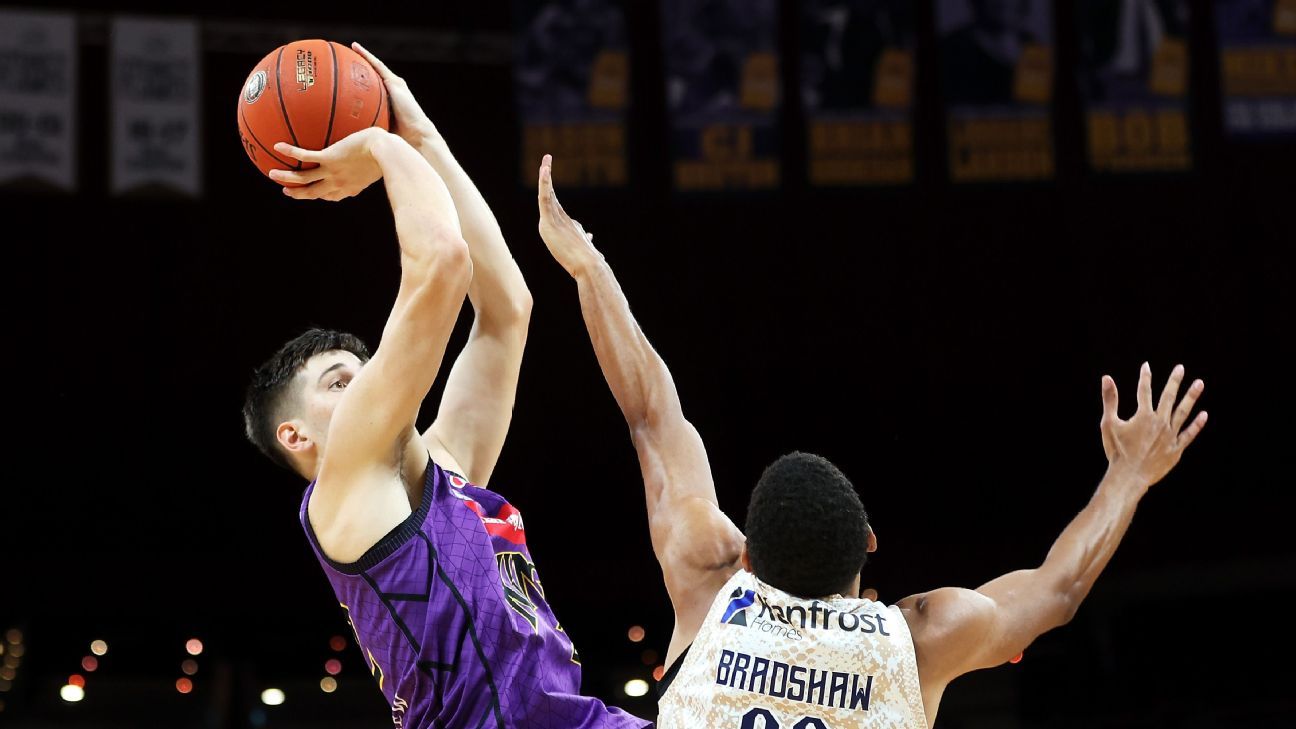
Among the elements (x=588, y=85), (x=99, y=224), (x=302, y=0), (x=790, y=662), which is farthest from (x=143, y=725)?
(x=790, y=662)

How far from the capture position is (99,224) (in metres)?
10.7

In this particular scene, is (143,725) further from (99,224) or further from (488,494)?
(488,494)

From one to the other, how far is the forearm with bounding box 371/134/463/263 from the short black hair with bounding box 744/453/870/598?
0.80 metres

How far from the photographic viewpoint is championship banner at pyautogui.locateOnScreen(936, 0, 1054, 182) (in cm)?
891

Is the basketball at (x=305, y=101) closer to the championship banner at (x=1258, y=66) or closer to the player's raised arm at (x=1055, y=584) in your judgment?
the player's raised arm at (x=1055, y=584)

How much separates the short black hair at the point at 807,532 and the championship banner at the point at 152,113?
6959 mm

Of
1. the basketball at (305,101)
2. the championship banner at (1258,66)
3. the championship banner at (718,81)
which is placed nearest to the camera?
the basketball at (305,101)

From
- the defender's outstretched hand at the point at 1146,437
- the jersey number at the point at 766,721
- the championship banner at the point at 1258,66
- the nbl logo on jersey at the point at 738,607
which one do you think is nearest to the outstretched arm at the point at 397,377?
the nbl logo on jersey at the point at 738,607

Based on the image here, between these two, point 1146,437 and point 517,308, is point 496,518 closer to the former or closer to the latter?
point 517,308

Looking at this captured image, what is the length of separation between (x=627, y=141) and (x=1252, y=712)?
692cm

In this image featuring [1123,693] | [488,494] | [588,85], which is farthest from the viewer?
[1123,693]

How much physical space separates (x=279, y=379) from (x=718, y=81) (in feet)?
20.4

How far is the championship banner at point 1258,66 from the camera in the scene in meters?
9.14

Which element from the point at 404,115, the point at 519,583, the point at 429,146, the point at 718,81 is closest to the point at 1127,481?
the point at 519,583
